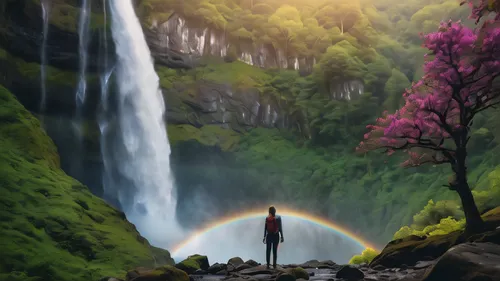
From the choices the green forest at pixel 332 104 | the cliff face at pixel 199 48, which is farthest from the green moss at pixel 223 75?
the cliff face at pixel 199 48

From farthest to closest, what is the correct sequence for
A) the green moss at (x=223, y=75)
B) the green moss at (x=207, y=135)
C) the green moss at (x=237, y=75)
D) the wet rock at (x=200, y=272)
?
the green moss at (x=237, y=75)
the green moss at (x=223, y=75)
the green moss at (x=207, y=135)
the wet rock at (x=200, y=272)

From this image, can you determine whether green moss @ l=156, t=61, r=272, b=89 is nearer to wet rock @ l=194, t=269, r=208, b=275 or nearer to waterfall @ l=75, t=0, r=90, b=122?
waterfall @ l=75, t=0, r=90, b=122

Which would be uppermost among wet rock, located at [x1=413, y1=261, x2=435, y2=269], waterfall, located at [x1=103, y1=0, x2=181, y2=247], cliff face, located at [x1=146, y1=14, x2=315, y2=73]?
cliff face, located at [x1=146, y1=14, x2=315, y2=73]

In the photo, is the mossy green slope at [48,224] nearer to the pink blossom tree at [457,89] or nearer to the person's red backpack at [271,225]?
the person's red backpack at [271,225]

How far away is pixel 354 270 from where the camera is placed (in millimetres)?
15930

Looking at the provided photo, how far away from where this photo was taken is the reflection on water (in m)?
50.6

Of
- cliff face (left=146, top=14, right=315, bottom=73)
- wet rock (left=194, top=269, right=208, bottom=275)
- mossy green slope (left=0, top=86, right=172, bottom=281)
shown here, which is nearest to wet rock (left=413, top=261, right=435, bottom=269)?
wet rock (left=194, top=269, right=208, bottom=275)

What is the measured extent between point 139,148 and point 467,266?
4573cm

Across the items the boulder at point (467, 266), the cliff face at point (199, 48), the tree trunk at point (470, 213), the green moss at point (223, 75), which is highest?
the cliff face at point (199, 48)

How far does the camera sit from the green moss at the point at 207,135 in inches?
2191

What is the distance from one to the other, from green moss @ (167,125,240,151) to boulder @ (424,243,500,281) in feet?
153

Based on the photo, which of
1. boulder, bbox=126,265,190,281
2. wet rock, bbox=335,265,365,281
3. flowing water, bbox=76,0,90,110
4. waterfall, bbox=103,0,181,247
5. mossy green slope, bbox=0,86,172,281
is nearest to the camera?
boulder, bbox=126,265,190,281

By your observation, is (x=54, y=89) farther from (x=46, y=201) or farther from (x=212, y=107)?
(x=46, y=201)

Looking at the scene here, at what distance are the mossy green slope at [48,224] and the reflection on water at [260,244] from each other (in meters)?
26.0
